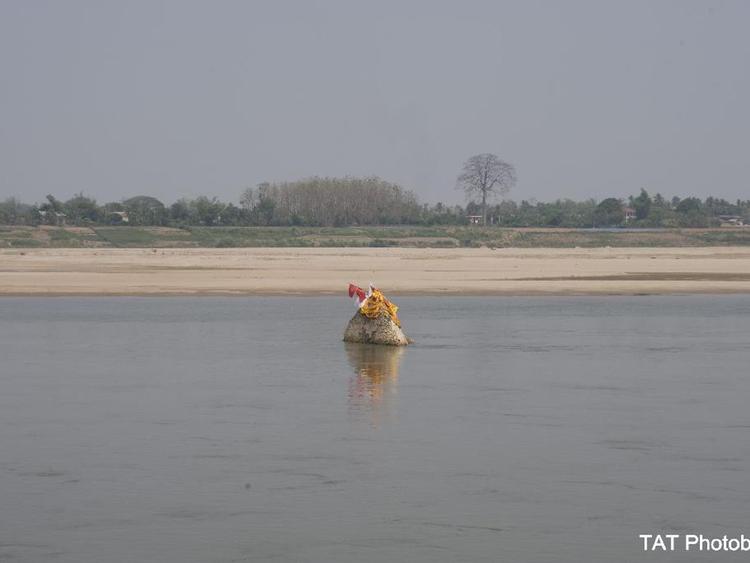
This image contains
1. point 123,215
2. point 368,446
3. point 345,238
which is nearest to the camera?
point 368,446

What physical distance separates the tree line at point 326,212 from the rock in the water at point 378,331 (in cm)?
6326

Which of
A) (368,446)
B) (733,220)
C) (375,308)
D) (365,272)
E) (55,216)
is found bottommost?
(368,446)

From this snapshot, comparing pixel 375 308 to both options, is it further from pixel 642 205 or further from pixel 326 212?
pixel 642 205

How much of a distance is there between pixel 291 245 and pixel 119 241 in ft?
34.7

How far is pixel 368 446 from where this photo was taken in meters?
14.3

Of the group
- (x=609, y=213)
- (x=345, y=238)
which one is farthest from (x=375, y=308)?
(x=609, y=213)

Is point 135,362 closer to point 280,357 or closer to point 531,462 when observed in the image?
point 280,357

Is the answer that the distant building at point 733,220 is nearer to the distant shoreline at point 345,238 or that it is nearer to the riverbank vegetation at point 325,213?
the riverbank vegetation at point 325,213

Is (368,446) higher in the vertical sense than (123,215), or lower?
lower

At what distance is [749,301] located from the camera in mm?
36844

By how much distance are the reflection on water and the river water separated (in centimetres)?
7

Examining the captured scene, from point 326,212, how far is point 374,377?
8518 centimetres

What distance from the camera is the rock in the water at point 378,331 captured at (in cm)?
2411

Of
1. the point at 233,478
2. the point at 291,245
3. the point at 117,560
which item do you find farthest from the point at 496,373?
the point at 291,245
